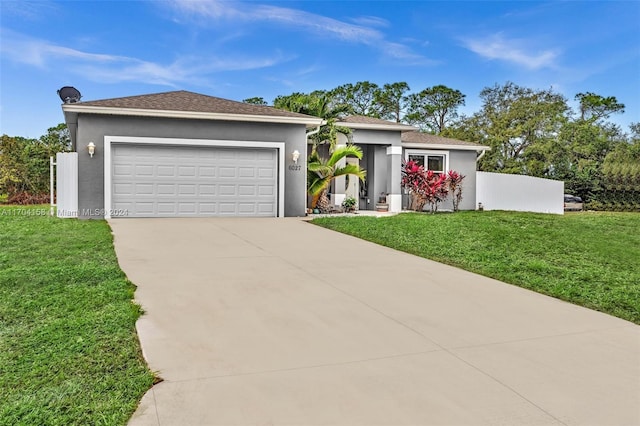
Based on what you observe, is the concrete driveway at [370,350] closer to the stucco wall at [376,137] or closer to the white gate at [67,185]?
the white gate at [67,185]

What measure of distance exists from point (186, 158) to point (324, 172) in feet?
15.6

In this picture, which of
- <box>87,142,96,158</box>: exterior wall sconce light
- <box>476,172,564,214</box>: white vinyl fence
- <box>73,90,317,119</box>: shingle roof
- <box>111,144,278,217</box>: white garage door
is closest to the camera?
<box>87,142,96,158</box>: exterior wall sconce light

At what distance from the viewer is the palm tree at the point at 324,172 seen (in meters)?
15.4

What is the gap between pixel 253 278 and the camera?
6.03m

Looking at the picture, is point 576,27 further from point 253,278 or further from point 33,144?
point 33,144

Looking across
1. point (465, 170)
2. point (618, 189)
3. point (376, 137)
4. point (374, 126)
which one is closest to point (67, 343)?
point (374, 126)

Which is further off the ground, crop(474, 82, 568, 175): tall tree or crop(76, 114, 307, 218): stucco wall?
crop(474, 82, 568, 175): tall tree

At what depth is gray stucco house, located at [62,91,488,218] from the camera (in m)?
12.8

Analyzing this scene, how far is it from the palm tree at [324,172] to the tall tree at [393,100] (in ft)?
82.3

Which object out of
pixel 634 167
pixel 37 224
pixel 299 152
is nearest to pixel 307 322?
pixel 37 224

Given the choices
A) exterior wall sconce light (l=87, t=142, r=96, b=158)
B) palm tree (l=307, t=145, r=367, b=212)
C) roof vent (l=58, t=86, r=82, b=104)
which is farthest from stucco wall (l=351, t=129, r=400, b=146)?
roof vent (l=58, t=86, r=82, b=104)

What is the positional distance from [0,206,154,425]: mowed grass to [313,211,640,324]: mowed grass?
4744 millimetres

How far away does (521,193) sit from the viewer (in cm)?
1912

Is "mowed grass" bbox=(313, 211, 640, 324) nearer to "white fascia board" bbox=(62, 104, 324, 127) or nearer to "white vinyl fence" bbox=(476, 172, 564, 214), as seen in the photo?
"white fascia board" bbox=(62, 104, 324, 127)
